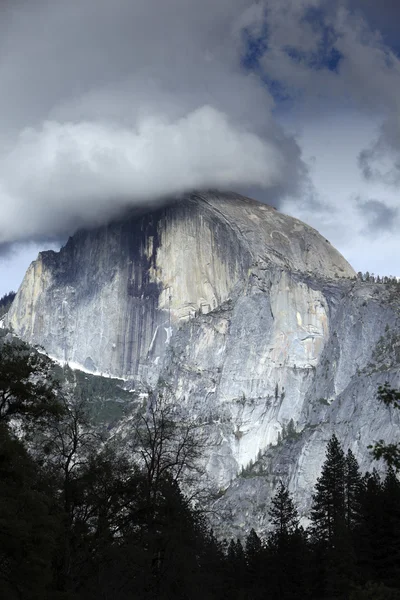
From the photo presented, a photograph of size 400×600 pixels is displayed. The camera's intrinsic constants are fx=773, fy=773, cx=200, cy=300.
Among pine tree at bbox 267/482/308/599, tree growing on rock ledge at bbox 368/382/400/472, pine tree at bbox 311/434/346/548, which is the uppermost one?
pine tree at bbox 311/434/346/548

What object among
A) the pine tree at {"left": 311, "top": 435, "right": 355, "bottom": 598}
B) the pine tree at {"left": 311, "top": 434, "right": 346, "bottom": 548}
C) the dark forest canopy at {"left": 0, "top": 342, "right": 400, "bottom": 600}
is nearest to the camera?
the dark forest canopy at {"left": 0, "top": 342, "right": 400, "bottom": 600}

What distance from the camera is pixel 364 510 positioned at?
62.0m

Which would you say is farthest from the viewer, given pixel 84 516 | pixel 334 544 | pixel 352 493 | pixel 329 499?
pixel 352 493

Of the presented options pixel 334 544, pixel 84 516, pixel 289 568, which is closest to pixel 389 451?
pixel 84 516

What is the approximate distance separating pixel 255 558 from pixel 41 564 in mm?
52202

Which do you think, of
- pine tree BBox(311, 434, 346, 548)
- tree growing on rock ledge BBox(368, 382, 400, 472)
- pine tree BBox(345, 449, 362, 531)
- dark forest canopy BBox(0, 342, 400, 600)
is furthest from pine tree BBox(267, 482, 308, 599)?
tree growing on rock ledge BBox(368, 382, 400, 472)

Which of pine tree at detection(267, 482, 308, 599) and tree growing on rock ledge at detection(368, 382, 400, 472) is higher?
pine tree at detection(267, 482, 308, 599)

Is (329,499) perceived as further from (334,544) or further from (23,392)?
(23,392)

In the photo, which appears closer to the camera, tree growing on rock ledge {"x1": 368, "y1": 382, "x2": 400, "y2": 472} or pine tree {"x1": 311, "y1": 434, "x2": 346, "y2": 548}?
tree growing on rock ledge {"x1": 368, "y1": 382, "x2": 400, "y2": 472}

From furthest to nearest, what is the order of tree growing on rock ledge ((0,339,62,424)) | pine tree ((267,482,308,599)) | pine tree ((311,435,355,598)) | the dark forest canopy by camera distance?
pine tree ((267,482,308,599)), pine tree ((311,435,355,598)), tree growing on rock ledge ((0,339,62,424)), the dark forest canopy

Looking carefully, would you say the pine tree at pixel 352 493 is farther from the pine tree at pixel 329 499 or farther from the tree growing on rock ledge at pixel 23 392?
the tree growing on rock ledge at pixel 23 392

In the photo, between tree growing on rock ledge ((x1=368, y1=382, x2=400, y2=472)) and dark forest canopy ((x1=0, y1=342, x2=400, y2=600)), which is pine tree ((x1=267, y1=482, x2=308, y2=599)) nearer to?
dark forest canopy ((x1=0, y1=342, x2=400, y2=600))

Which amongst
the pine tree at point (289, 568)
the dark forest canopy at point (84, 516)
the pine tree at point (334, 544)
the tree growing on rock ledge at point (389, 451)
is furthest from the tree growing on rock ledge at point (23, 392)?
the pine tree at point (289, 568)

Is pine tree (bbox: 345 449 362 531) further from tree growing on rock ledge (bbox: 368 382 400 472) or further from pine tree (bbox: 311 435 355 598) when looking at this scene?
tree growing on rock ledge (bbox: 368 382 400 472)
